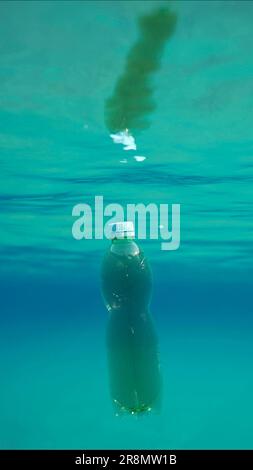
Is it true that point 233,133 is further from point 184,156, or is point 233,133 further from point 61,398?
point 61,398

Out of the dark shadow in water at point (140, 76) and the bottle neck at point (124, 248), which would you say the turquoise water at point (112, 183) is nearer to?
the dark shadow in water at point (140, 76)

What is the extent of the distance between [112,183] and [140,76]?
23.1 feet

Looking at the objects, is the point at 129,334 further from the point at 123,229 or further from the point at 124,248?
the point at 123,229

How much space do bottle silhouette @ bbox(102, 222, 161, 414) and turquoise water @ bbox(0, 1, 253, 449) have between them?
343 centimetres

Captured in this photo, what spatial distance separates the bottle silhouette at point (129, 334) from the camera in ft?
39.4

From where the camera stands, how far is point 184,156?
15.6 m

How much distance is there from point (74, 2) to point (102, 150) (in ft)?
18.9

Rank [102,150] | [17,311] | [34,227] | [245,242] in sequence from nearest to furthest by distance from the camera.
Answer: [102,150]
[34,227]
[245,242]
[17,311]

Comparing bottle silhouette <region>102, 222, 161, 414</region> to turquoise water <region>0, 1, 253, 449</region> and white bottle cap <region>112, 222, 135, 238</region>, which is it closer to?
white bottle cap <region>112, 222, 135, 238</region>

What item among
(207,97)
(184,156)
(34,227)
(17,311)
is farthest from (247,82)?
(17,311)

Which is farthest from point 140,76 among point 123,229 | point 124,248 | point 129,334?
point 129,334

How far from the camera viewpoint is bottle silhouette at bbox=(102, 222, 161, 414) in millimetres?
12008

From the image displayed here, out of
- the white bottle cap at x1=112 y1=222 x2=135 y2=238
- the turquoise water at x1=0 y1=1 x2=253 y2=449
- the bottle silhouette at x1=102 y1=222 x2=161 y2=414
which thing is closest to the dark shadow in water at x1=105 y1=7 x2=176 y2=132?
the turquoise water at x1=0 y1=1 x2=253 y2=449

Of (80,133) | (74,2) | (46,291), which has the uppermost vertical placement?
(46,291)
